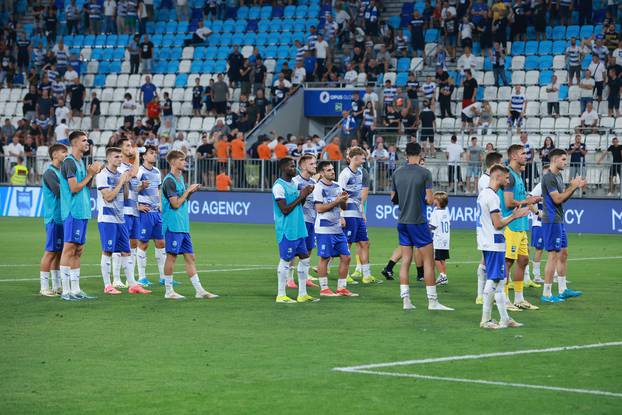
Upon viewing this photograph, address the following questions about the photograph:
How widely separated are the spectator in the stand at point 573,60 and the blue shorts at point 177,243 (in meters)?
23.9

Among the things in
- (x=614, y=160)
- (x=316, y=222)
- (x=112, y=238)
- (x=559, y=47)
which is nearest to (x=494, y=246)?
(x=316, y=222)

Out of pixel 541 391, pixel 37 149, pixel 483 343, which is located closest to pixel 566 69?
pixel 37 149

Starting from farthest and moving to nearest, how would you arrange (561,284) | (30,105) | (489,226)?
(30,105) → (561,284) → (489,226)

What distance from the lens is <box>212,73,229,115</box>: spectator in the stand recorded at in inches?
1740

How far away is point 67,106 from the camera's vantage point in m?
47.7

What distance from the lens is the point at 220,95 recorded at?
146ft

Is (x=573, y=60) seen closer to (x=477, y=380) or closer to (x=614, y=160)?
(x=614, y=160)

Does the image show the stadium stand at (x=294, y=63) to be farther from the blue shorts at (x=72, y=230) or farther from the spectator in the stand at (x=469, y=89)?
the blue shorts at (x=72, y=230)

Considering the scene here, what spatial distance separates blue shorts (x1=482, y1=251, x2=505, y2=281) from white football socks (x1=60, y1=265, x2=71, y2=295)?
648 cm

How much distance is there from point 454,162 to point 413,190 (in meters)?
19.9

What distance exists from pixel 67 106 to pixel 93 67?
3.01 m

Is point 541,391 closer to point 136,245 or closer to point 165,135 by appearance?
point 136,245

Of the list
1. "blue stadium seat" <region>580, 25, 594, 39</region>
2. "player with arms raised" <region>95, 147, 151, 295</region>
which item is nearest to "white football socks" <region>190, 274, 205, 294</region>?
"player with arms raised" <region>95, 147, 151, 295</region>

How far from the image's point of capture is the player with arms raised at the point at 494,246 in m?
14.0
